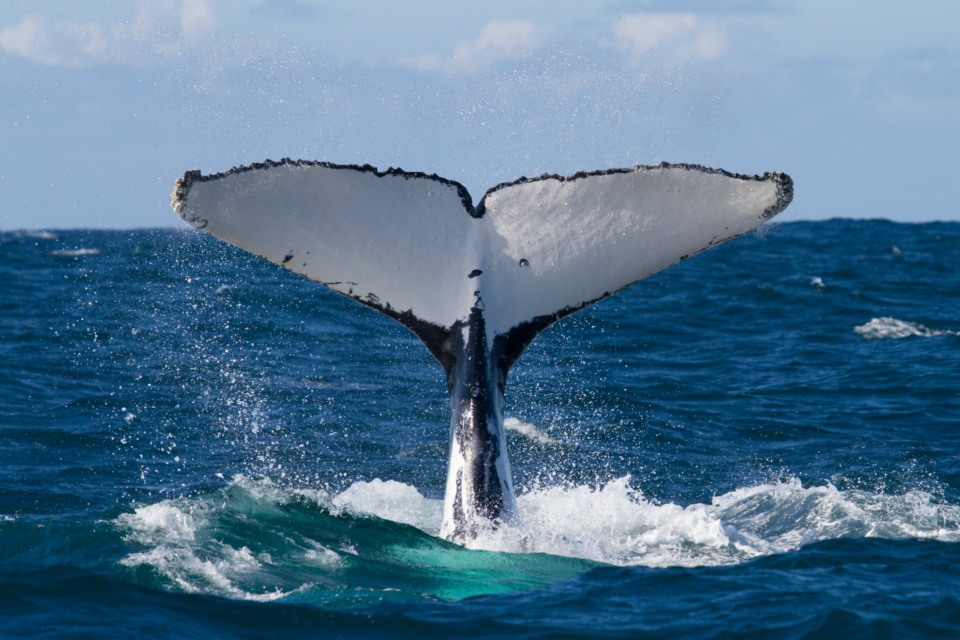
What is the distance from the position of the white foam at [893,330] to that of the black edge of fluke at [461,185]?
531 inches

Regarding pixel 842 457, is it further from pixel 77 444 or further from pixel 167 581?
pixel 77 444

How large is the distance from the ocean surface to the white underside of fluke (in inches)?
67.3

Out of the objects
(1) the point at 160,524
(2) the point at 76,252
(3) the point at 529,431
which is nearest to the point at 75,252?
(2) the point at 76,252

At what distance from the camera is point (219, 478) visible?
31.1 ft

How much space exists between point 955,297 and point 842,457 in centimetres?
1620

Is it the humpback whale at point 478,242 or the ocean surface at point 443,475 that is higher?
the humpback whale at point 478,242

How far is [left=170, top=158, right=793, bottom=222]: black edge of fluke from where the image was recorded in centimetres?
572

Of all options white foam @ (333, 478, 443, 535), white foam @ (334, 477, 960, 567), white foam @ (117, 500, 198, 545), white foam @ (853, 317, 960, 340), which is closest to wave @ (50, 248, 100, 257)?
white foam @ (853, 317, 960, 340)

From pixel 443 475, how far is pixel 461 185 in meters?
3.84

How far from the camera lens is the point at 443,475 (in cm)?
978

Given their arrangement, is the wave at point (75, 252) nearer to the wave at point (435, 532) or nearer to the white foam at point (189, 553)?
the wave at point (435, 532)

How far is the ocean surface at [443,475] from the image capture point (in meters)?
5.80

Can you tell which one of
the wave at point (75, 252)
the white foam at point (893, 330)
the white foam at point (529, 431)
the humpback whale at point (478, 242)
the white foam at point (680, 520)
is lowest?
the white foam at point (680, 520)

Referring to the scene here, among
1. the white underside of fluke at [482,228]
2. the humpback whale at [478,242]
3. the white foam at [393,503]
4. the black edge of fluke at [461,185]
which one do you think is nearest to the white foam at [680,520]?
the white foam at [393,503]
